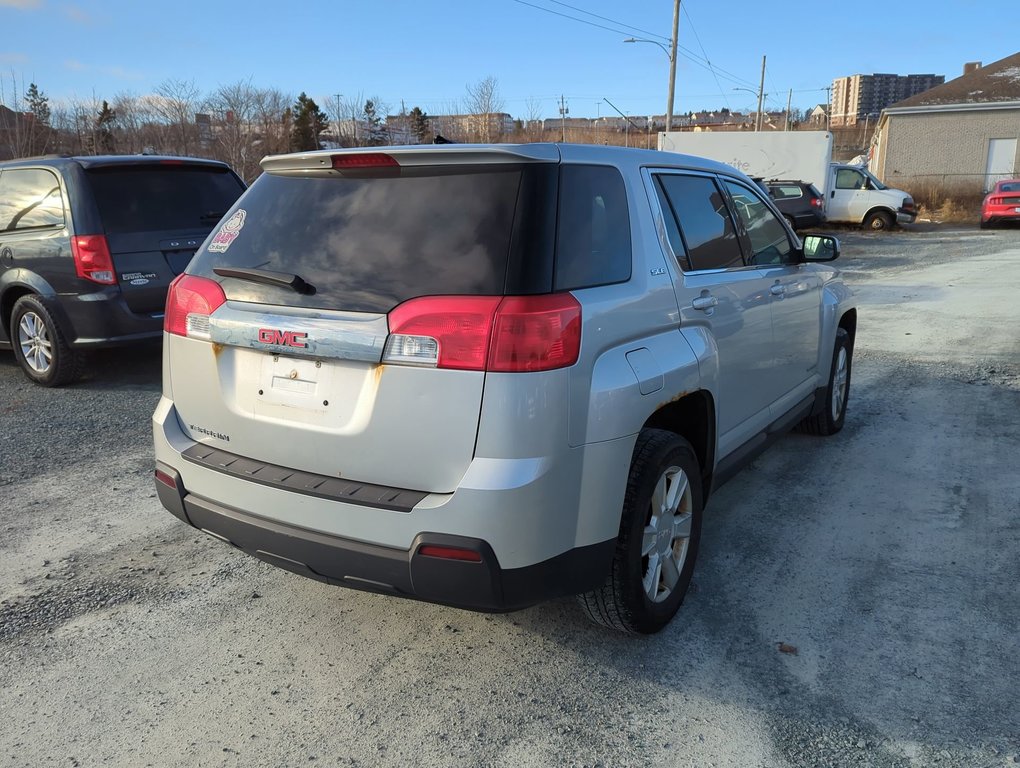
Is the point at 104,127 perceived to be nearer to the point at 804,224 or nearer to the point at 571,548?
the point at 804,224

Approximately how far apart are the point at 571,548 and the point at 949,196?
36.4 meters

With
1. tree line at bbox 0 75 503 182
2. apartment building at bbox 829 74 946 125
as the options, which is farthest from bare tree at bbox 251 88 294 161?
apartment building at bbox 829 74 946 125

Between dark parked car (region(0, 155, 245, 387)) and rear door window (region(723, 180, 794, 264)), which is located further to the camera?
dark parked car (region(0, 155, 245, 387))

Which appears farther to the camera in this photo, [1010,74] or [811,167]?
[1010,74]

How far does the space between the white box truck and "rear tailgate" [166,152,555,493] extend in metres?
21.6

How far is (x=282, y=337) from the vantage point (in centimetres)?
275

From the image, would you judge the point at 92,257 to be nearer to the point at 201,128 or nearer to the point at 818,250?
the point at 818,250

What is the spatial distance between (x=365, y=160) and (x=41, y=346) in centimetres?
551

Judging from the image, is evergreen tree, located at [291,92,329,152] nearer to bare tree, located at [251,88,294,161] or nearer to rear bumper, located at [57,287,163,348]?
bare tree, located at [251,88,294,161]

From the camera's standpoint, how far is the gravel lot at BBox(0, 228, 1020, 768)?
102 inches

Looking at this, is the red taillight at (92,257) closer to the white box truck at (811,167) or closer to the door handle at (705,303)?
the door handle at (705,303)

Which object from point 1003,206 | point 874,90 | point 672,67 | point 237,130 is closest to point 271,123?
point 237,130

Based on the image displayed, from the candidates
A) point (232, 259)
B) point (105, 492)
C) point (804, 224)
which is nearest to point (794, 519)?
point (232, 259)

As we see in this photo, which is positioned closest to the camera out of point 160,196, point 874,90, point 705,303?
point 705,303
